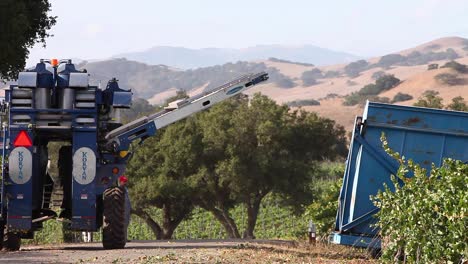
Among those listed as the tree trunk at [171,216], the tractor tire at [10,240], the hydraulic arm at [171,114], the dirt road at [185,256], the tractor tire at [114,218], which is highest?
the hydraulic arm at [171,114]

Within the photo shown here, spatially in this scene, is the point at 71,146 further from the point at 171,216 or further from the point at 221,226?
the point at 221,226

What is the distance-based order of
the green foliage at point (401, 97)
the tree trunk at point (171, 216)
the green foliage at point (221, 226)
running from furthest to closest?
the green foliage at point (401, 97)
the green foliage at point (221, 226)
the tree trunk at point (171, 216)

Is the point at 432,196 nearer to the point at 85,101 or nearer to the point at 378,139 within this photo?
the point at 378,139

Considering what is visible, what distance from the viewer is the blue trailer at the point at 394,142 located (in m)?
19.1

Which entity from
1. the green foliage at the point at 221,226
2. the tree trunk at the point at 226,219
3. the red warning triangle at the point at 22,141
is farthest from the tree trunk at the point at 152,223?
the red warning triangle at the point at 22,141

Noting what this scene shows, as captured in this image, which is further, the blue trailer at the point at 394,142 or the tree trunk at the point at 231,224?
the tree trunk at the point at 231,224

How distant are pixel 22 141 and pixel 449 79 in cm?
12888

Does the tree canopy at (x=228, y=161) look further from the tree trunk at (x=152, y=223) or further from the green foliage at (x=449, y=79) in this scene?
the green foliage at (x=449, y=79)

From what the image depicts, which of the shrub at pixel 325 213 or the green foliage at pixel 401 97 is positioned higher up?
the green foliage at pixel 401 97

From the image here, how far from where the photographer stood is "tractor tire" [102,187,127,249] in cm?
1992

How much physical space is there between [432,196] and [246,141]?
29.9 metres

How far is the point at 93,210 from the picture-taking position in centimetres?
1983

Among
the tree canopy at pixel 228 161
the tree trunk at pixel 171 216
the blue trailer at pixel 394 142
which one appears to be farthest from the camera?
the tree trunk at pixel 171 216

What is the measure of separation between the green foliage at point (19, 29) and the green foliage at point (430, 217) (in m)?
14.1
